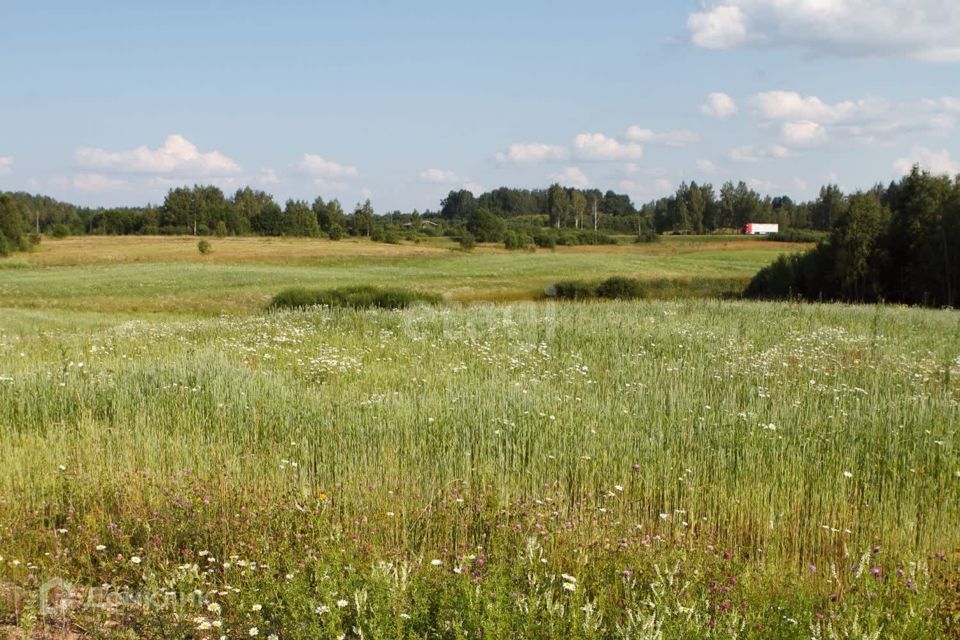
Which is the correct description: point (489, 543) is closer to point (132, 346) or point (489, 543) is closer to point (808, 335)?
point (132, 346)

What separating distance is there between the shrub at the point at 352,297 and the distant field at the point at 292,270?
7.67 feet

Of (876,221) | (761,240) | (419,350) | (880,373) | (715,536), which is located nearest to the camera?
(715,536)

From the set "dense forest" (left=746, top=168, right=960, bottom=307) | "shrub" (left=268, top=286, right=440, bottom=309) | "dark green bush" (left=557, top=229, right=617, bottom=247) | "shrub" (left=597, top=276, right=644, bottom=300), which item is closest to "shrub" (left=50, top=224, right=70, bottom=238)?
"dark green bush" (left=557, top=229, right=617, bottom=247)

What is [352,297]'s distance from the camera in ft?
119

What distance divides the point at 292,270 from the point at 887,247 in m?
44.1

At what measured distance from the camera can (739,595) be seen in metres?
4.40

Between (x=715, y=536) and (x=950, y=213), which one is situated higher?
(x=950, y=213)

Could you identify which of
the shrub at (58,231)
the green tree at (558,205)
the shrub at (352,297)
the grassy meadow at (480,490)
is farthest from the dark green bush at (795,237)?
the shrub at (58,231)

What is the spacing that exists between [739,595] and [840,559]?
167cm

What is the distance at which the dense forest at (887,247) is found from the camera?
4013 centimetres

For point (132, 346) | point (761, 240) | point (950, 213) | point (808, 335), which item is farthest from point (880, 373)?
point (761, 240)

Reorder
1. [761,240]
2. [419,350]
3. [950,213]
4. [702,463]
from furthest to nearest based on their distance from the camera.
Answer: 1. [761,240]
2. [950,213]
3. [419,350]
4. [702,463]

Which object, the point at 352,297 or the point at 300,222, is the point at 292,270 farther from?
the point at 300,222

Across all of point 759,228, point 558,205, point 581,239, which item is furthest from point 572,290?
point 558,205
